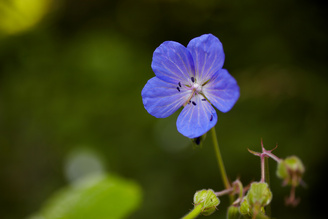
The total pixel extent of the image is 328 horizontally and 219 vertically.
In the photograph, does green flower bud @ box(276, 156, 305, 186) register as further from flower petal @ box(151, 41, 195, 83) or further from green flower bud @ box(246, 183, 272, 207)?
flower petal @ box(151, 41, 195, 83)

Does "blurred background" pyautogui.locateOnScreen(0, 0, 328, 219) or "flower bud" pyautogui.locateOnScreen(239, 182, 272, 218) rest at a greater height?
"blurred background" pyautogui.locateOnScreen(0, 0, 328, 219)

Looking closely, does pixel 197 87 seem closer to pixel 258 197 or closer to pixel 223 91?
pixel 223 91

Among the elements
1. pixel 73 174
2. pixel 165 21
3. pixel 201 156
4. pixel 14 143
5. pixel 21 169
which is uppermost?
pixel 165 21

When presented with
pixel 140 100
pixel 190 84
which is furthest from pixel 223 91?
pixel 140 100

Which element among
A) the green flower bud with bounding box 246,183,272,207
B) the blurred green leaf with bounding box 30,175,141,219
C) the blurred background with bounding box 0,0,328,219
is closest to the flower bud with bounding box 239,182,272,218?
the green flower bud with bounding box 246,183,272,207

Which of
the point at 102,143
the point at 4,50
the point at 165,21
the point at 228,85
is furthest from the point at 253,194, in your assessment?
the point at 4,50

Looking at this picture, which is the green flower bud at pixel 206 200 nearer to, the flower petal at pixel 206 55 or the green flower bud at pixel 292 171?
the green flower bud at pixel 292 171

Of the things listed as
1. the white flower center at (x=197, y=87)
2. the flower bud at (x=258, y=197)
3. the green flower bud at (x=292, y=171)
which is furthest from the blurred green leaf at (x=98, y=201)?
the green flower bud at (x=292, y=171)

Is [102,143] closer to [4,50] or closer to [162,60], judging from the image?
[4,50]
